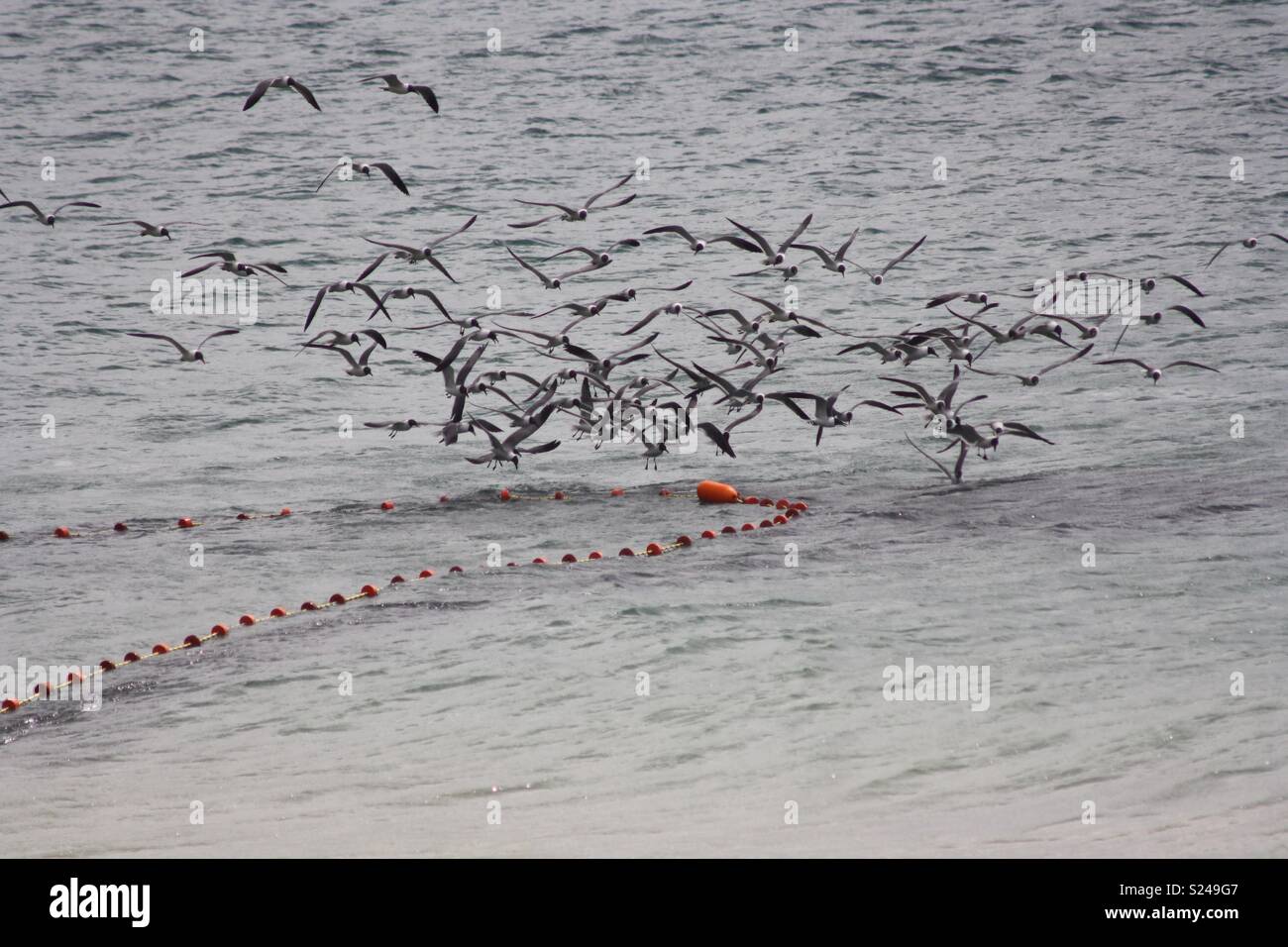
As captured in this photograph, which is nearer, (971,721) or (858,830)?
(858,830)

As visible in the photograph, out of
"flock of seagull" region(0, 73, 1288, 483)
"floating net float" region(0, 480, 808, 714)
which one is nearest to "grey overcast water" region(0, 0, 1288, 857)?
"floating net float" region(0, 480, 808, 714)

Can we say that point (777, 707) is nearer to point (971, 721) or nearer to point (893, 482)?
point (971, 721)

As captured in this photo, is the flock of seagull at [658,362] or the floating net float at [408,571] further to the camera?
the flock of seagull at [658,362]

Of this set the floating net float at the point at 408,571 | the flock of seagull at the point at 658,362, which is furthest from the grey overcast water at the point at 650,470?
the flock of seagull at the point at 658,362

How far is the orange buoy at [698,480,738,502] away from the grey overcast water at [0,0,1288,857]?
10.0 inches

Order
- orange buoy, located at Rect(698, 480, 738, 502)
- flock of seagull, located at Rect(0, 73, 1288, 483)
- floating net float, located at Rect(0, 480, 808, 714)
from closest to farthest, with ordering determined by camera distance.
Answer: floating net float, located at Rect(0, 480, 808, 714), flock of seagull, located at Rect(0, 73, 1288, 483), orange buoy, located at Rect(698, 480, 738, 502)

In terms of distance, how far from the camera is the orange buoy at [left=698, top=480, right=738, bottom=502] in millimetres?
21219

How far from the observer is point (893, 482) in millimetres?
21969

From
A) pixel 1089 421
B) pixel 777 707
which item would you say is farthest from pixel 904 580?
pixel 1089 421

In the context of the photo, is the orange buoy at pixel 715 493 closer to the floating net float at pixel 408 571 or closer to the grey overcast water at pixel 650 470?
the floating net float at pixel 408 571

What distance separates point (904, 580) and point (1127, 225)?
2316cm

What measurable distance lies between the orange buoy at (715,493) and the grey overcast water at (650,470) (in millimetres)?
255

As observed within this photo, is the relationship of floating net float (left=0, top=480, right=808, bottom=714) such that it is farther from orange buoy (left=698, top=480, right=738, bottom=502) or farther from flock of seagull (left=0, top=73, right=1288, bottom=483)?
flock of seagull (left=0, top=73, right=1288, bottom=483)

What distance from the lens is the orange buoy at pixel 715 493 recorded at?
21219 mm
